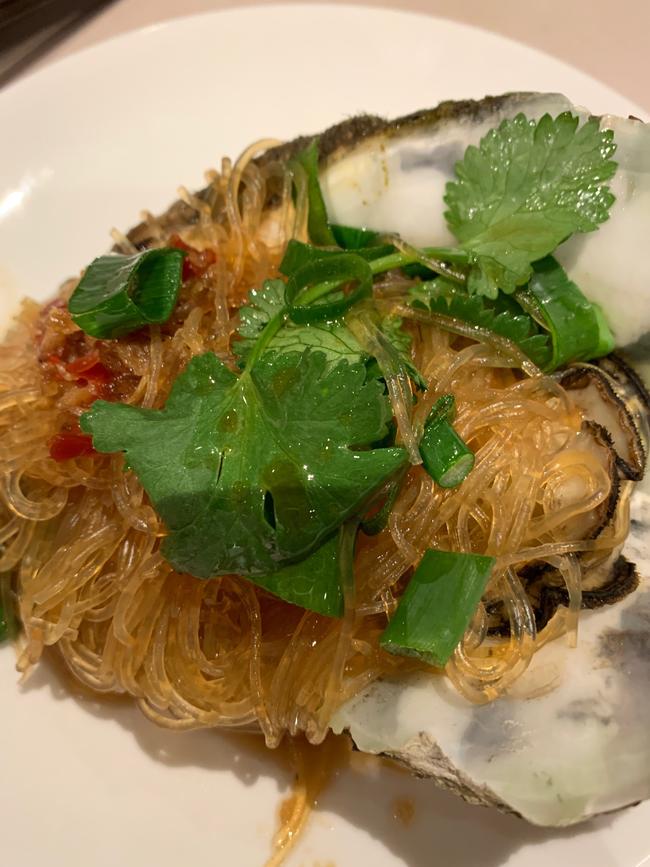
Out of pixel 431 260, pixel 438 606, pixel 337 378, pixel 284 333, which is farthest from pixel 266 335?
pixel 438 606

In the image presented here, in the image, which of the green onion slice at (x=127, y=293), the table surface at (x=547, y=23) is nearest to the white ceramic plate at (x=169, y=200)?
the green onion slice at (x=127, y=293)

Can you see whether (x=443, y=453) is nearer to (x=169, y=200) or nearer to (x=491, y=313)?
(x=491, y=313)

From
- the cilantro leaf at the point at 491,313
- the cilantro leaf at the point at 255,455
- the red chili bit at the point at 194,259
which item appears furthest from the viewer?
the red chili bit at the point at 194,259

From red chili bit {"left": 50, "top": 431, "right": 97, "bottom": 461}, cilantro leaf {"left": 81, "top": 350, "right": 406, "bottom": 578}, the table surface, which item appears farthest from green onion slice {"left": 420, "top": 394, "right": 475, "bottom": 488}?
the table surface

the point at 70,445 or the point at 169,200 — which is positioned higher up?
the point at 169,200

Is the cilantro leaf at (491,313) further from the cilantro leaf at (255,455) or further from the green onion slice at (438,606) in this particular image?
the green onion slice at (438,606)
